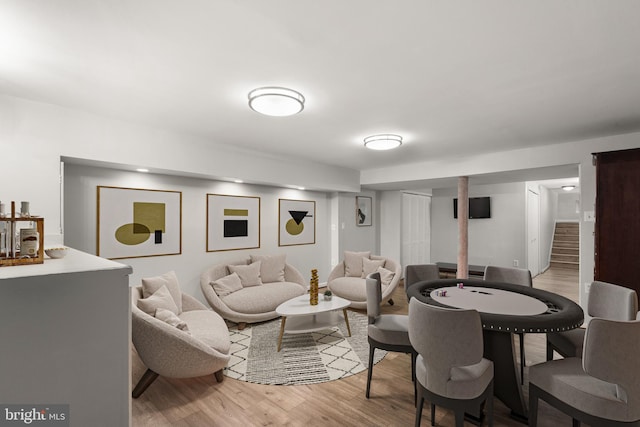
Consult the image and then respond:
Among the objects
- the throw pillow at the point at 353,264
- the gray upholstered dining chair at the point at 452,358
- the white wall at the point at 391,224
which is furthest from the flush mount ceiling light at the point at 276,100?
the white wall at the point at 391,224

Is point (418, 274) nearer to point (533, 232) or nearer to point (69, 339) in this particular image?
point (69, 339)

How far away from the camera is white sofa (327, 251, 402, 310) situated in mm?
4752

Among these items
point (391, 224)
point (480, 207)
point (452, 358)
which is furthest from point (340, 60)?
point (480, 207)

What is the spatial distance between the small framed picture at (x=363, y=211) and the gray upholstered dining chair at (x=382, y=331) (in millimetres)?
4245

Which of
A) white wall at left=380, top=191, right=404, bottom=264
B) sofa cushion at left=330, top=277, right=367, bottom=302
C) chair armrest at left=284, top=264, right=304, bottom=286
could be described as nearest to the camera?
sofa cushion at left=330, top=277, right=367, bottom=302

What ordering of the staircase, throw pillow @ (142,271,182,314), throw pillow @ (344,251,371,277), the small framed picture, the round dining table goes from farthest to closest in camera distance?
the staircase < the small framed picture < throw pillow @ (344,251,371,277) < throw pillow @ (142,271,182,314) < the round dining table

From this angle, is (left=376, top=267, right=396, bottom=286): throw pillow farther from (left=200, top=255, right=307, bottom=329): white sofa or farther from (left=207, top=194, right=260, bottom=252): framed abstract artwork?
(left=207, top=194, right=260, bottom=252): framed abstract artwork

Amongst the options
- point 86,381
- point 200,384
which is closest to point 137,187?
point 200,384

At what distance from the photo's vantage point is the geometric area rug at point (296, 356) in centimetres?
288

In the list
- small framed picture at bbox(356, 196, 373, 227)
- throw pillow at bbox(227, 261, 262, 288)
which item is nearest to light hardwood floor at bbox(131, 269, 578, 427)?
throw pillow at bbox(227, 261, 262, 288)

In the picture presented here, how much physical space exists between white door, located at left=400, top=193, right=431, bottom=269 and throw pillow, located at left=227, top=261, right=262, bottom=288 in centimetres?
405

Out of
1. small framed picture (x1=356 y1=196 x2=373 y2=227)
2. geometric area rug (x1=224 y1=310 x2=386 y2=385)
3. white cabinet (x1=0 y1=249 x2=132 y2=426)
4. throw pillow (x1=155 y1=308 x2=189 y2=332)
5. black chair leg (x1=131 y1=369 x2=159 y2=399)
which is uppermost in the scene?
small framed picture (x1=356 y1=196 x2=373 y2=227)

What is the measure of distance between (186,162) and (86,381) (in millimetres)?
3203

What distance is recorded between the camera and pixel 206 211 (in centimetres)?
472
